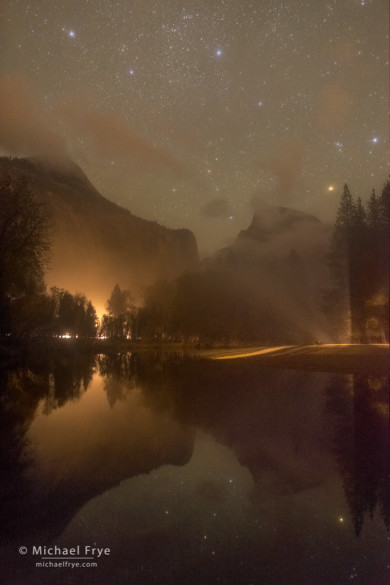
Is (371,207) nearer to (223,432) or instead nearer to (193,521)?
(223,432)

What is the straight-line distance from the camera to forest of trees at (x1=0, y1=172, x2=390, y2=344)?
86.5 feet

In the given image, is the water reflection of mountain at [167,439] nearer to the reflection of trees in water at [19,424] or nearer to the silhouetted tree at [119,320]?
the reflection of trees in water at [19,424]

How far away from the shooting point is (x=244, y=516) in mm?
4457

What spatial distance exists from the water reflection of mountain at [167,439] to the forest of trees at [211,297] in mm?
16561

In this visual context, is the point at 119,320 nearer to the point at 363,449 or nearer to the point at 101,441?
the point at 101,441

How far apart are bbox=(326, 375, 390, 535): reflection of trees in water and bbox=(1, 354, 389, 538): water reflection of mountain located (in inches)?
0.7

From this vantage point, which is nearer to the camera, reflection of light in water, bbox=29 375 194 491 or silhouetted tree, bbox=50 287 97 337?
reflection of light in water, bbox=29 375 194 491

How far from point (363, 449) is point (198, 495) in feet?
11.8

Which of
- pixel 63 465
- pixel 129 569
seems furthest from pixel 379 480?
pixel 63 465

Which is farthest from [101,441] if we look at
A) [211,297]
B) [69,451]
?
[211,297]

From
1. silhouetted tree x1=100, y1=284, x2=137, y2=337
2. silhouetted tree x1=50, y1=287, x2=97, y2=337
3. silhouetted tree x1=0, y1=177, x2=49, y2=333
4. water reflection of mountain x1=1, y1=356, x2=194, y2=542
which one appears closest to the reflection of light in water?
water reflection of mountain x1=1, y1=356, x2=194, y2=542

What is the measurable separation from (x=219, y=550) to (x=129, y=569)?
962 mm

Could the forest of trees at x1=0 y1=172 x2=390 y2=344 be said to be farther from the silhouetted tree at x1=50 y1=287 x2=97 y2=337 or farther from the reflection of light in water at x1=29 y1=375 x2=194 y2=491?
the reflection of light in water at x1=29 y1=375 x2=194 y2=491

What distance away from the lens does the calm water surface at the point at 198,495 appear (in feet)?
11.6
